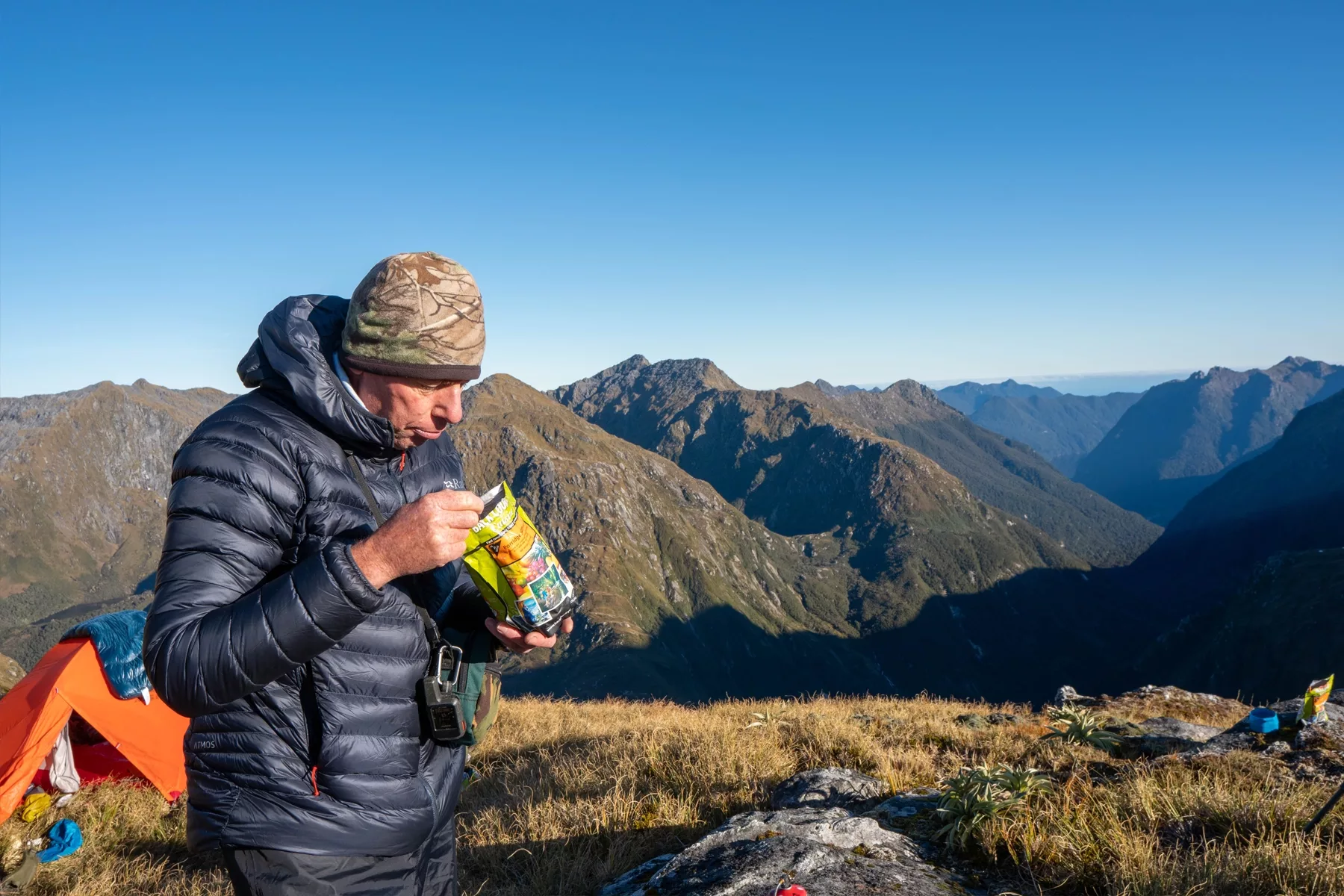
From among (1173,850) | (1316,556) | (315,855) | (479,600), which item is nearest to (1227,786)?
(1173,850)

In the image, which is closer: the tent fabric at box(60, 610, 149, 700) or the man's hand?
the man's hand

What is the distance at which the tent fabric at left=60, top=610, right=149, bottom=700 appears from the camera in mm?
11508

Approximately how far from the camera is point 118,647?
1159cm

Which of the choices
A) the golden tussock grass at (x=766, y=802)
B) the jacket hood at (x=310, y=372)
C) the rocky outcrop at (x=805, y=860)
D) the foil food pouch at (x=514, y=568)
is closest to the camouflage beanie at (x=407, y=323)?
the jacket hood at (x=310, y=372)

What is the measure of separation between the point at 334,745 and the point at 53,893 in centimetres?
716

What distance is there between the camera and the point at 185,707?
212 cm

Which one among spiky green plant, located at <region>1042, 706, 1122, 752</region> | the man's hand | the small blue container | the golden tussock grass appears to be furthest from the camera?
spiky green plant, located at <region>1042, 706, 1122, 752</region>

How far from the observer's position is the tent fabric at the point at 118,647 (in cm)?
1151

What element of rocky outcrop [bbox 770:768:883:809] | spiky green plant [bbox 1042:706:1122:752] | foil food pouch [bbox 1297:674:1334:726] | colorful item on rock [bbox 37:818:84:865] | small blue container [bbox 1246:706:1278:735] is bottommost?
colorful item on rock [bbox 37:818:84:865]

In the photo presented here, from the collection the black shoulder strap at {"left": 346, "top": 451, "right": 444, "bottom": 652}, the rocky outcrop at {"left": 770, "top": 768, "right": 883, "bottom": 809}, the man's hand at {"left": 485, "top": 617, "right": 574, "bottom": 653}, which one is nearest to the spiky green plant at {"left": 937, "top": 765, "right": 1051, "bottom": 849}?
the rocky outcrop at {"left": 770, "top": 768, "right": 883, "bottom": 809}

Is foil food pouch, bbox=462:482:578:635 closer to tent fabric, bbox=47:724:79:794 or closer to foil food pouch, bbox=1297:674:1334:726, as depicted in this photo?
foil food pouch, bbox=1297:674:1334:726

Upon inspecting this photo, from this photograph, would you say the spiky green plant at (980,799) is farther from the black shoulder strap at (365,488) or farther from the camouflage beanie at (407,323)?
the camouflage beanie at (407,323)

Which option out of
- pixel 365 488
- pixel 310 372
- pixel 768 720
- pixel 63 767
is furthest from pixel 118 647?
pixel 310 372

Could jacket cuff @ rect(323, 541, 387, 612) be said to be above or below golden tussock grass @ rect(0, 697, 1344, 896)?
above
